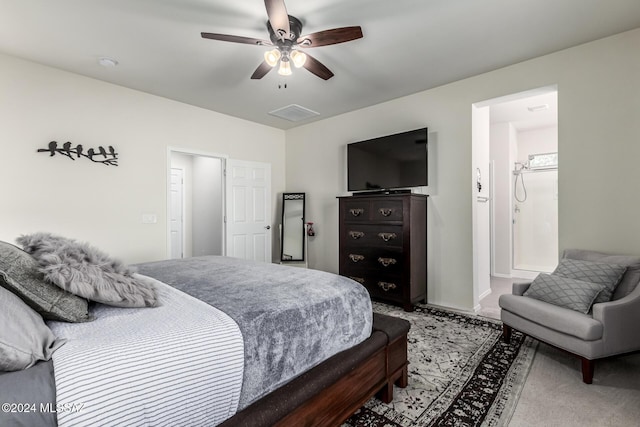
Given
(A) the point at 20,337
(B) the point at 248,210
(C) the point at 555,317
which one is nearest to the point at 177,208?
(B) the point at 248,210

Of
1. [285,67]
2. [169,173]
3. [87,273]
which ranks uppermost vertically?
[285,67]

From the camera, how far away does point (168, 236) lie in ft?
12.8

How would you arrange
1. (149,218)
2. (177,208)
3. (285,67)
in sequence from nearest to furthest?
1. (285,67)
2. (149,218)
3. (177,208)

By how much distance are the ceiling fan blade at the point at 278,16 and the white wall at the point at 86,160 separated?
8.12 ft

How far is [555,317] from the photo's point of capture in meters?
2.08

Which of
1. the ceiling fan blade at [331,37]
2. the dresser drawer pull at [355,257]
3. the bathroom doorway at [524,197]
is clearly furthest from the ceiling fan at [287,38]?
the bathroom doorway at [524,197]

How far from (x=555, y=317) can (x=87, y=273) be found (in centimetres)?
274

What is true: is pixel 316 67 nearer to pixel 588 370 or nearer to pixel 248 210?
pixel 248 210

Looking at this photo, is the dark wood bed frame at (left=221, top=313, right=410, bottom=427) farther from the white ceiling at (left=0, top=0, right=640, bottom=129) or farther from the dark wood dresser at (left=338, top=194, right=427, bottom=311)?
the white ceiling at (left=0, top=0, right=640, bottom=129)

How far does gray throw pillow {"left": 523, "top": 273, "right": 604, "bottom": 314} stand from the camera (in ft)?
6.85

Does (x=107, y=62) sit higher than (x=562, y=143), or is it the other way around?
(x=107, y=62)

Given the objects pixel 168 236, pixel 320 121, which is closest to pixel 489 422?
pixel 168 236

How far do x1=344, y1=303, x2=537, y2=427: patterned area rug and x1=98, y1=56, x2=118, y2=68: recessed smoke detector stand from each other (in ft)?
11.9

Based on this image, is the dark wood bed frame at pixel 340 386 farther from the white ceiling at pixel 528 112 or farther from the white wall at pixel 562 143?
the white ceiling at pixel 528 112
